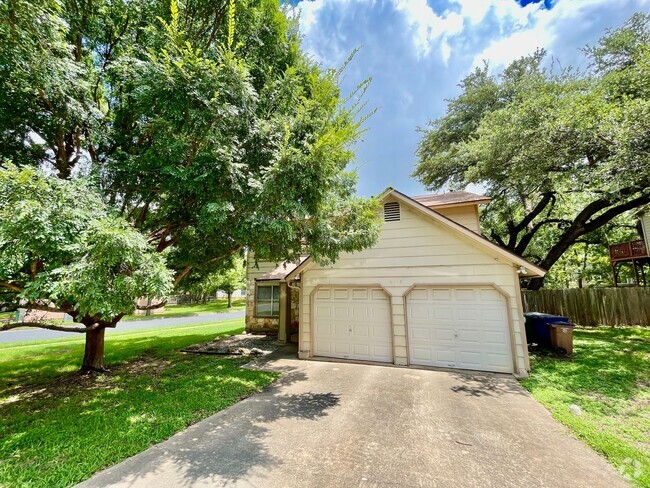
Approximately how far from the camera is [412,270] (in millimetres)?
8711

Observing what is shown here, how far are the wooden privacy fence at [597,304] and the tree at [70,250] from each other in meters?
17.8

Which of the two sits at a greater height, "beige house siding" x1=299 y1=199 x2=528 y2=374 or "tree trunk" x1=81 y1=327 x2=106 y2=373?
"beige house siding" x1=299 y1=199 x2=528 y2=374

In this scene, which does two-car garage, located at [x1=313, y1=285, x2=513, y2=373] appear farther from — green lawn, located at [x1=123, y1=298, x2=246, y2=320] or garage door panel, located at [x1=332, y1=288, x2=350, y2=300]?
green lawn, located at [x1=123, y1=298, x2=246, y2=320]

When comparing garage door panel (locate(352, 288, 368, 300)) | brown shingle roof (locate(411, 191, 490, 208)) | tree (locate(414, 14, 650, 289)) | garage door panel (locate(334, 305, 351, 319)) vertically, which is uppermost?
tree (locate(414, 14, 650, 289))

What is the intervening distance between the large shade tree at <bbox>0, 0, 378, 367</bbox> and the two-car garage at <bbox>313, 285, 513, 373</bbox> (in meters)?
2.79

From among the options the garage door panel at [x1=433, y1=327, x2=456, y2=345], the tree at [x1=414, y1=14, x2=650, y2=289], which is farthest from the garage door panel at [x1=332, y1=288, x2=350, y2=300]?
the tree at [x1=414, y1=14, x2=650, y2=289]

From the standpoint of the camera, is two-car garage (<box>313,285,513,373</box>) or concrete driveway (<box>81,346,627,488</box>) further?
two-car garage (<box>313,285,513,373</box>)

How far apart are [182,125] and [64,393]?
22.8 feet

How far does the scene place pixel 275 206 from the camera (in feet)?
19.5

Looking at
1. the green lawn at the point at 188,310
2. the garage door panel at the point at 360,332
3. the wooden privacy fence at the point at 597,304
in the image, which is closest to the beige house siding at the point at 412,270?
the garage door panel at the point at 360,332

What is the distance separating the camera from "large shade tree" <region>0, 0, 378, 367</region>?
16.9 feet

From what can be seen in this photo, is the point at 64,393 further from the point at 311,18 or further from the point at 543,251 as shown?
the point at 543,251

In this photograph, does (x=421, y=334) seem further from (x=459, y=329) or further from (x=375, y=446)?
(x=375, y=446)

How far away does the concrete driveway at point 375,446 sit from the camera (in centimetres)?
352
